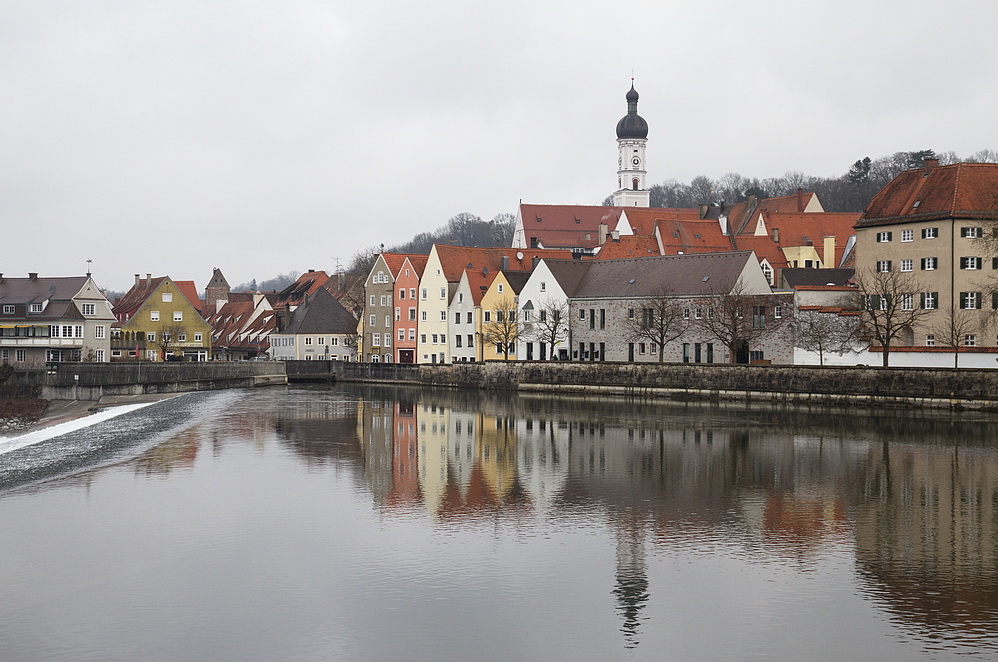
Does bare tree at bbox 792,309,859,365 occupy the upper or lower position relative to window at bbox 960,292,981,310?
lower

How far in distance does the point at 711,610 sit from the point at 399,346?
2914 inches

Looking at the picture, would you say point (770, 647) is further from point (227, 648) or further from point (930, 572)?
point (227, 648)

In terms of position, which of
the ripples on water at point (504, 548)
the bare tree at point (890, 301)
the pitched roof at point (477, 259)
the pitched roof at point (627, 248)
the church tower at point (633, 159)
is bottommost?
the ripples on water at point (504, 548)

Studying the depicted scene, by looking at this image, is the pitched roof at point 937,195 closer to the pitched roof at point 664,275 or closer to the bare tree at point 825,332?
Result: the bare tree at point 825,332

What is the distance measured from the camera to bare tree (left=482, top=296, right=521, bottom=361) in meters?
77.7

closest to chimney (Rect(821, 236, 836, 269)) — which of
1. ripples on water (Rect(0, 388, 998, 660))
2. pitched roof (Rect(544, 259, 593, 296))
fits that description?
pitched roof (Rect(544, 259, 593, 296))

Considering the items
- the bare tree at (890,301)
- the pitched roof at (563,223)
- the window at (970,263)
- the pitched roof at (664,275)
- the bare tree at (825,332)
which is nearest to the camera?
the bare tree at (890,301)

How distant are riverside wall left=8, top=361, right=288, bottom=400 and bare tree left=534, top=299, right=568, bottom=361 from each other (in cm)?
2167

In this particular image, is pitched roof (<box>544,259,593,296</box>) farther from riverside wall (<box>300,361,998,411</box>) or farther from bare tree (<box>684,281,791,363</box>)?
bare tree (<box>684,281,791,363</box>)

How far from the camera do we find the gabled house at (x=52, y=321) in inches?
2987

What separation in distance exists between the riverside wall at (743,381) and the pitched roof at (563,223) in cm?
5711

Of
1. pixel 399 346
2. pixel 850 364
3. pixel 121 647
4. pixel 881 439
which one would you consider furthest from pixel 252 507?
pixel 399 346

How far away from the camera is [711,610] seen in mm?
17547

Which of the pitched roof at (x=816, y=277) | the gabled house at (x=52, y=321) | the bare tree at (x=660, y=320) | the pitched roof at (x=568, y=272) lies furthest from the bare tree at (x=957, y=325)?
the gabled house at (x=52, y=321)
